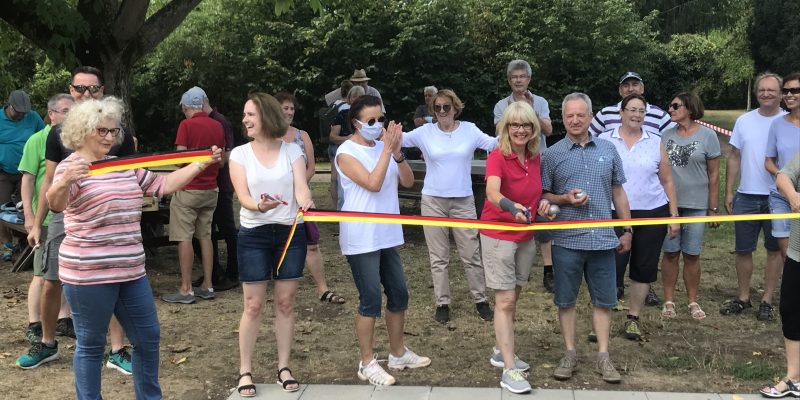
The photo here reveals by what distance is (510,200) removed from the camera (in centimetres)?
476

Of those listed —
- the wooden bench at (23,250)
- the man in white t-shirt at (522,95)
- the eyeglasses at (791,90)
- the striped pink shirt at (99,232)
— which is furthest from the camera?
the wooden bench at (23,250)

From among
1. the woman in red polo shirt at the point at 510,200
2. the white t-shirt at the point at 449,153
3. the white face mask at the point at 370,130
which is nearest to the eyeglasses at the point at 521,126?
the woman in red polo shirt at the point at 510,200

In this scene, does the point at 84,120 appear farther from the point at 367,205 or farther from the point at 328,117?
the point at 328,117

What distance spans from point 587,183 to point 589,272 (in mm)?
585

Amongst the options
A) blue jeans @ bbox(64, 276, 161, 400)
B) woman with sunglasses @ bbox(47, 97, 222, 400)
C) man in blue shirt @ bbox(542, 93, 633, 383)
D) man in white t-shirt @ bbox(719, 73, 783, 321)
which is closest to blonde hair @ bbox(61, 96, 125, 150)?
woman with sunglasses @ bbox(47, 97, 222, 400)

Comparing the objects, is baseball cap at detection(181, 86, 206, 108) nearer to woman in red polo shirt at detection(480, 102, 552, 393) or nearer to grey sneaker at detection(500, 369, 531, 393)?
woman in red polo shirt at detection(480, 102, 552, 393)

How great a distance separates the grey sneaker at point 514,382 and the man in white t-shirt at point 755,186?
268cm

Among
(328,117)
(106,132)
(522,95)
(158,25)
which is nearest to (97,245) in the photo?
(106,132)

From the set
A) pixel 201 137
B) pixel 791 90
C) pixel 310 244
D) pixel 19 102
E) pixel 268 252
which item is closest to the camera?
pixel 268 252

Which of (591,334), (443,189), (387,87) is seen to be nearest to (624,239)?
(591,334)

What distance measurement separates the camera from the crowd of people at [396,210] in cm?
401

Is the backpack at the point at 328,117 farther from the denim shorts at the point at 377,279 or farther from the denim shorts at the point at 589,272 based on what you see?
the denim shorts at the point at 589,272

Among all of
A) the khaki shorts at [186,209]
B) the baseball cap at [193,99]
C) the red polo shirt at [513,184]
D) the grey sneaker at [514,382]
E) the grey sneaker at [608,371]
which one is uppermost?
the baseball cap at [193,99]

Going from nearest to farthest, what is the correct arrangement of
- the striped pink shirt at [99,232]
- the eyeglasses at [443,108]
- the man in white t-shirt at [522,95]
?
1. the striped pink shirt at [99,232]
2. the eyeglasses at [443,108]
3. the man in white t-shirt at [522,95]
